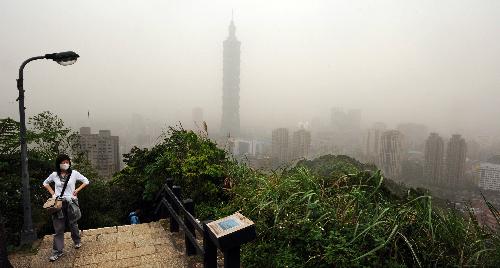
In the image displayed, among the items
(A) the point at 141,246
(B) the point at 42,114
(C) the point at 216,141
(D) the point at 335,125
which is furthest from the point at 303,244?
(D) the point at 335,125

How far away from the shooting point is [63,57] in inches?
267

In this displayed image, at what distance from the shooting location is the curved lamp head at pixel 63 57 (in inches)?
265

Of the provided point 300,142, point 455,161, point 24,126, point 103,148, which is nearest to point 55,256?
point 24,126

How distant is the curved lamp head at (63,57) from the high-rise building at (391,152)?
172 ft

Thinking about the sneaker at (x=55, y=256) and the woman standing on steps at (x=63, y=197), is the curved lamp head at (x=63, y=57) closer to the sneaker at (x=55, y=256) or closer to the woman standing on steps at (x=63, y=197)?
the woman standing on steps at (x=63, y=197)

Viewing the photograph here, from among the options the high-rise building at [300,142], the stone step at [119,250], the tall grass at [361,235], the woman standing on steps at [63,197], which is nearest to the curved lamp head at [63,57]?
the woman standing on steps at [63,197]

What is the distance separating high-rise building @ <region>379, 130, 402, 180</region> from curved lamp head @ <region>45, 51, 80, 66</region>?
52.3 metres

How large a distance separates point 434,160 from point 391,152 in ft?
58.6

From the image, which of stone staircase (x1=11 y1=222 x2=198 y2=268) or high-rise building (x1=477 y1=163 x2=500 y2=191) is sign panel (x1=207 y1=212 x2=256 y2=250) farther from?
high-rise building (x1=477 y1=163 x2=500 y2=191)

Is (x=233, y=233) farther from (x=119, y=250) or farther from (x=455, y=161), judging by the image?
(x=455, y=161)

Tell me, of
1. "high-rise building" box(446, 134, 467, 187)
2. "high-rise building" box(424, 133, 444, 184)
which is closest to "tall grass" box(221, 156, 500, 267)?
"high-rise building" box(424, 133, 444, 184)

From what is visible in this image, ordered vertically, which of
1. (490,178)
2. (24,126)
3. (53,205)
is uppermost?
(24,126)

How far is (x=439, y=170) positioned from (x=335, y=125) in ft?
186

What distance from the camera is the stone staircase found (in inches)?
189
